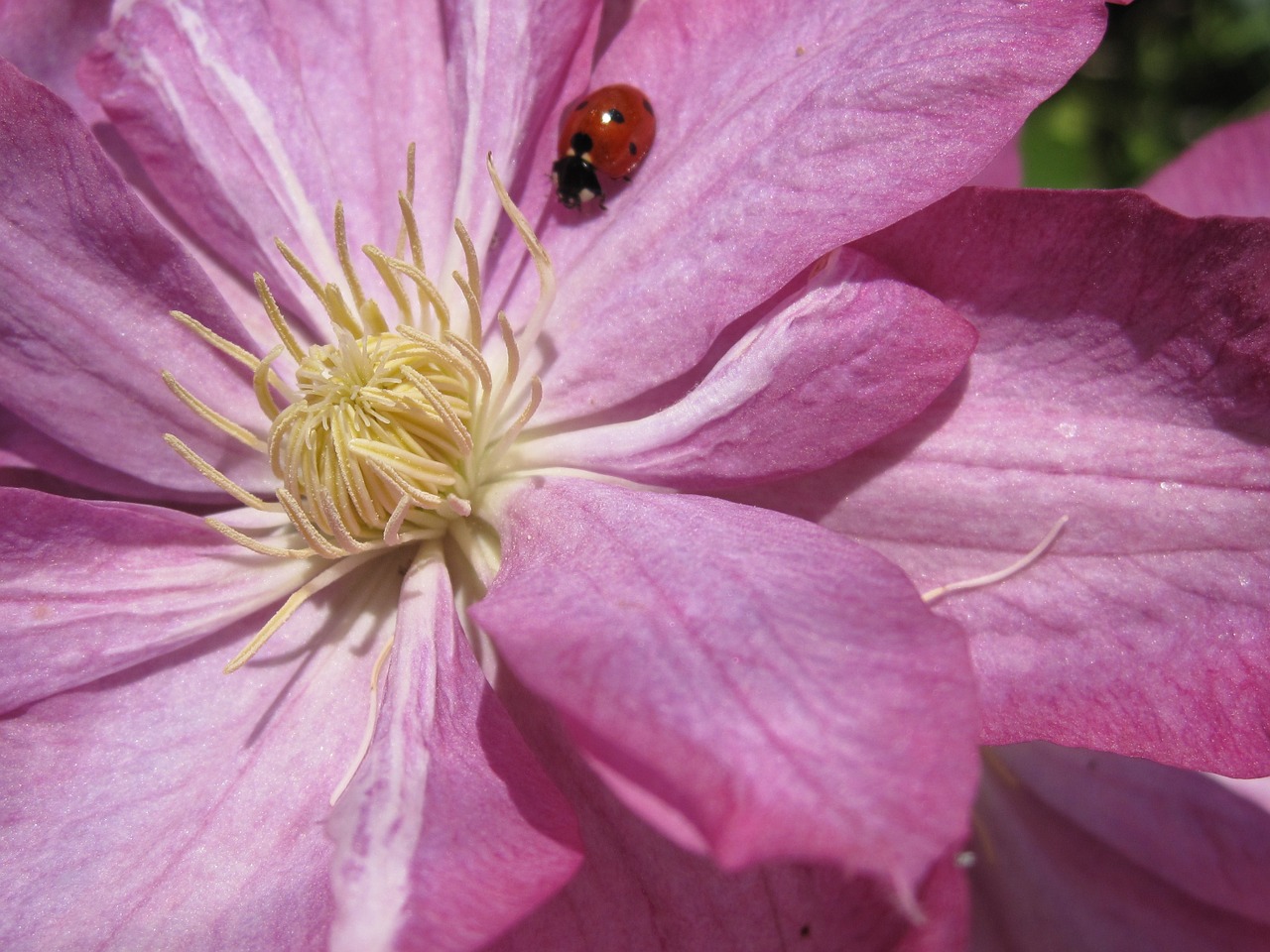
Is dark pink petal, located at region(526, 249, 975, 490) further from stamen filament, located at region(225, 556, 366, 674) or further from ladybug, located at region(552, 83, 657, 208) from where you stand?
stamen filament, located at region(225, 556, 366, 674)

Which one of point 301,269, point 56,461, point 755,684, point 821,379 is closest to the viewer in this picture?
point 755,684

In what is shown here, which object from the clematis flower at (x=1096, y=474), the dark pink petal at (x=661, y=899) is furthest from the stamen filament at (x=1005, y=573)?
the dark pink petal at (x=661, y=899)

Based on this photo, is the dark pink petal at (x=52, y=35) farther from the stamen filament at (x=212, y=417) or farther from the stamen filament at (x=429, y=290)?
the stamen filament at (x=429, y=290)

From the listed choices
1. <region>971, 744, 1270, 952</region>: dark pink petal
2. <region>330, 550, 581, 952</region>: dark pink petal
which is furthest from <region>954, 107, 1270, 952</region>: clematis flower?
<region>330, 550, 581, 952</region>: dark pink petal

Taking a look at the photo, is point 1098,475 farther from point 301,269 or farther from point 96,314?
point 96,314

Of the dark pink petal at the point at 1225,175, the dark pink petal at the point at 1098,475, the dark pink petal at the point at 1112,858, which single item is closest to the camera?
the dark pink petal at the point at 1098,475

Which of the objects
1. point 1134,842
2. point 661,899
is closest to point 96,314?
point 661,899
